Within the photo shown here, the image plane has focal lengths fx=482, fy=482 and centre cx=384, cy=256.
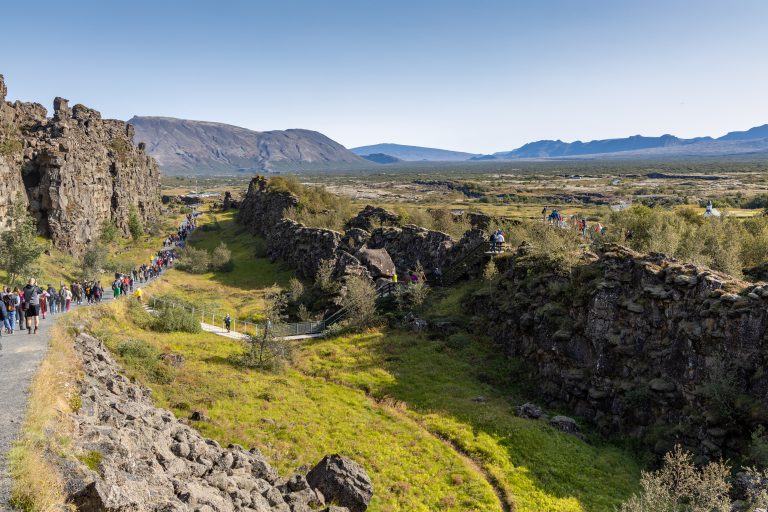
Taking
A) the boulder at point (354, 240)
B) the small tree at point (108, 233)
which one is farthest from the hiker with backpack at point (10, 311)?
the small tree at point (108, 233)

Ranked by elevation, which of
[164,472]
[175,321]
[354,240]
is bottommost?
[175,321]

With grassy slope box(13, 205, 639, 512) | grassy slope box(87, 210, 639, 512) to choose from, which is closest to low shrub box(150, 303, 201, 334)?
grassy slope box(13, 205, 639, 512)

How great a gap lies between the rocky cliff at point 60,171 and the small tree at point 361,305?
42.9 m

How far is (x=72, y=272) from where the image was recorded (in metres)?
60.4

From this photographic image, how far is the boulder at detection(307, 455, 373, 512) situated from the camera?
68.0 ft

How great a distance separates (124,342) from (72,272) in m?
33.7

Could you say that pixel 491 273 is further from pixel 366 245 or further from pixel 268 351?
pixel 366 245

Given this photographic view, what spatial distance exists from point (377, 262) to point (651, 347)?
35.6 meters

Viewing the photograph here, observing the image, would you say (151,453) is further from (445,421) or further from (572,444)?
(572,444)

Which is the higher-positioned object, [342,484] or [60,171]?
[60,171]

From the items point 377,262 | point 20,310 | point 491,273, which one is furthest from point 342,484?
point 377,262

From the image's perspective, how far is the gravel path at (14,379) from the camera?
1277cm

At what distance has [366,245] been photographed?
73250mm

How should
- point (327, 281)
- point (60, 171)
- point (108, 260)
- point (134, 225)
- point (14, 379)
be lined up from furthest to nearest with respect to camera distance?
point (134, 225)
point (108, 260)
point (60, 171)
point (327, 281)
point (14, 379)
